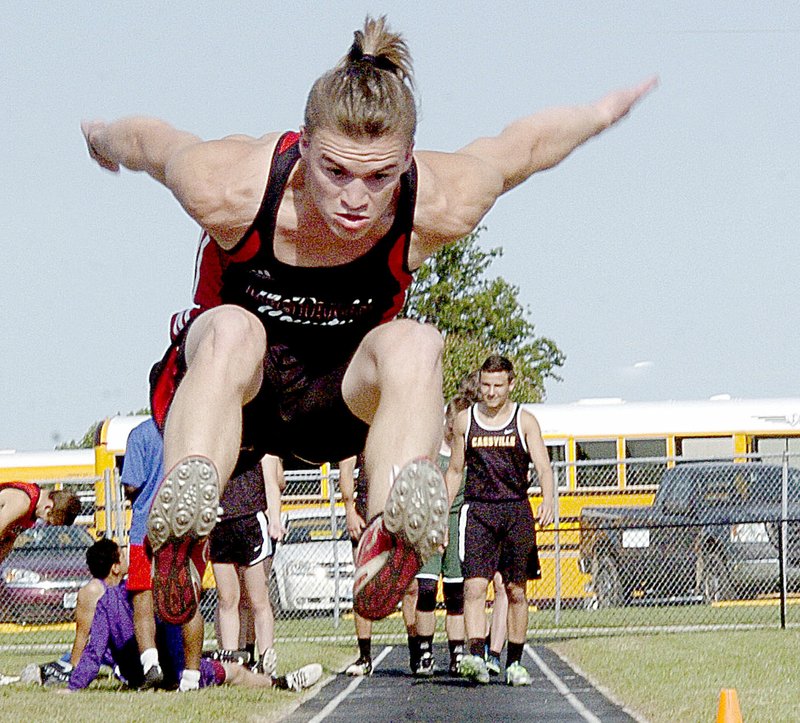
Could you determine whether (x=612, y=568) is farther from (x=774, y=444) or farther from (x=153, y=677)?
(x=153, y=677)

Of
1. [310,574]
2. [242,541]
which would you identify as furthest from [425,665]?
[310,574]

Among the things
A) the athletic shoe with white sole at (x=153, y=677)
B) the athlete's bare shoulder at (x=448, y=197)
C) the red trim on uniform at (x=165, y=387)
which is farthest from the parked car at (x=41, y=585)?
the athlete's bare shoulder at (x=448, y=197)

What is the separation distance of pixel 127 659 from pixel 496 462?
2.58 metres

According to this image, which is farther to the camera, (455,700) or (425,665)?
(425,665)

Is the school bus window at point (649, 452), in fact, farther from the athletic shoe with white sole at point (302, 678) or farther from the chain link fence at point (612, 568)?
the athletic shoe with white sole at point (302, 678)

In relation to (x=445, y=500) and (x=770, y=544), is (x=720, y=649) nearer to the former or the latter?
(x=770, y=544)

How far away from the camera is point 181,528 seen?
4277 millimetres

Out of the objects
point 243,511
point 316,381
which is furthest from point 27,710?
point 316,381

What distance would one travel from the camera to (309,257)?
477 cm

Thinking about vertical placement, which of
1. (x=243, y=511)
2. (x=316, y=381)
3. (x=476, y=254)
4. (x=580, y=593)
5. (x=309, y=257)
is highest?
(x=476, y=254)

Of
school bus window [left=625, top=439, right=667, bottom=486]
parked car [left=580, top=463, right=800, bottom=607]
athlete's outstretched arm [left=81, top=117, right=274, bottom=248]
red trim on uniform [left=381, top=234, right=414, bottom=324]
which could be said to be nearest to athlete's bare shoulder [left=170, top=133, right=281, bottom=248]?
athlete's outstretched arm [left=81, top=117, right=274, bottom=248]

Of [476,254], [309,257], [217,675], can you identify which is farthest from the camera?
[476,254]

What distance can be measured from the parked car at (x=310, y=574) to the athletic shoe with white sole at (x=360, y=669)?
453 cm

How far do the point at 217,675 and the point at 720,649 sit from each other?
376 cm
